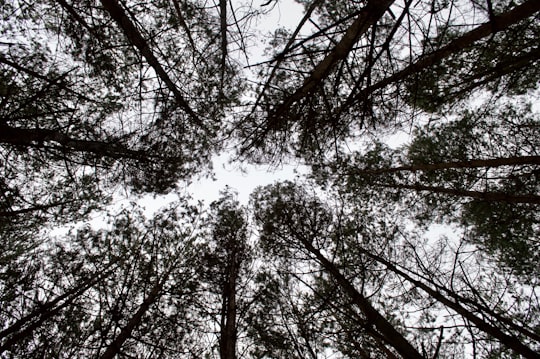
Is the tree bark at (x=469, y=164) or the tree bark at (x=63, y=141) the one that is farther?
the tree bark at (x=469, y=164)

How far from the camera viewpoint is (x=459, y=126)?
7.84 meters

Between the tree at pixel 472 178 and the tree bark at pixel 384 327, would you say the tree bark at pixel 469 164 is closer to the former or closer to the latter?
the tree at pixel 472 178

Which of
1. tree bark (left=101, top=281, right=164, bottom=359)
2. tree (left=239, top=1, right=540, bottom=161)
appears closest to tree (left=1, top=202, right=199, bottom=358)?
tree bark (left=101, top=281, right=164, bottom=359)

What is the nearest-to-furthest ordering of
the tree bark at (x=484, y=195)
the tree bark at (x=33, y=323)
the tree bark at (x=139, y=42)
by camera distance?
the tree bark at (x=33, y=323) < the tree bark at (x=139, y=42) < the tree bark at (x=484, y=195)

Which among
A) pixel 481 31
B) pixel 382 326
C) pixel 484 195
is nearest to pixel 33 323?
pixel 382 326

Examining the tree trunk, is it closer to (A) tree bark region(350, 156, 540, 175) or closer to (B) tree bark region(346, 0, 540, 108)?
(A) tree bark region(350, 156, 540, 175)

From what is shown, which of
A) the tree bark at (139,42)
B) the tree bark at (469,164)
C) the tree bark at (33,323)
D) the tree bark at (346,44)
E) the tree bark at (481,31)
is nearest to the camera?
the tree bark at (346,44)

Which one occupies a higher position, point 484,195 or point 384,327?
point 484,195

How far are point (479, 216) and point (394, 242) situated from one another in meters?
2.48

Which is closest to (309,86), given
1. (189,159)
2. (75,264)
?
(189,159)

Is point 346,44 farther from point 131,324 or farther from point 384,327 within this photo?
point 131,324

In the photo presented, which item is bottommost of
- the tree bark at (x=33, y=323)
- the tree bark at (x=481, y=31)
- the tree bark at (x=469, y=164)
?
the tree bark at (x=33, y=323)

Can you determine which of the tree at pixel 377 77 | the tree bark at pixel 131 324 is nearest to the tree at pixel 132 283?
the tree bark at pixel 131 324

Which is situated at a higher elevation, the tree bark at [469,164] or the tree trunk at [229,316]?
the tree bark at [469,164]
